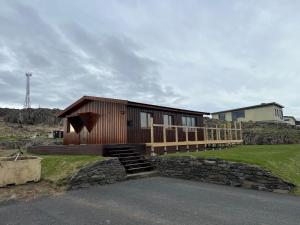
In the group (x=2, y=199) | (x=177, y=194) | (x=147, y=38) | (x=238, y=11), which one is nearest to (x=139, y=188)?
(x=177, y=194)

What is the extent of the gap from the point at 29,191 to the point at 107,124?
7.80 meters

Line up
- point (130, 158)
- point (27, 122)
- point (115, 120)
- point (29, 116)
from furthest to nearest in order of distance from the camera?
point (29, 116)
point (27, 122)
point (115, 120)
point (130, 158)

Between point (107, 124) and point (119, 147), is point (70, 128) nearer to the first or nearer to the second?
point (107, 124)

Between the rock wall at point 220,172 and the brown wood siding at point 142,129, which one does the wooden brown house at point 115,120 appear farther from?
the rock wall at point 220,172

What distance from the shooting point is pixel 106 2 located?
15344 millimetres

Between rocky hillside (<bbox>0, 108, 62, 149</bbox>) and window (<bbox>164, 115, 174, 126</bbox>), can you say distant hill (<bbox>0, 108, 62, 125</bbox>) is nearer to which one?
A: rocky hillside (<bbox>0, 108, 62, 149</bbox>)

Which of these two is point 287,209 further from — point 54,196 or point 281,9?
point 281,9

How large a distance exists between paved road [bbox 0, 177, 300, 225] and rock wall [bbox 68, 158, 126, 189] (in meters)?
0.58

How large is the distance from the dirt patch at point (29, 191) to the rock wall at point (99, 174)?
0.62 metres

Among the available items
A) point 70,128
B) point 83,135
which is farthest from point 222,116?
point 83,135

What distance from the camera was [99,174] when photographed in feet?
33.8

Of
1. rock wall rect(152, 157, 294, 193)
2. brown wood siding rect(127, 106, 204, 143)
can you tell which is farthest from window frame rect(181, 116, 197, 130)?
rock wall rect(152, 157, 294, 193)

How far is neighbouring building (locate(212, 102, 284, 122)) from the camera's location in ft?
126

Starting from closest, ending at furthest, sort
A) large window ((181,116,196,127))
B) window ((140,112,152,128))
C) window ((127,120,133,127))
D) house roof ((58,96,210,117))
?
house roof ((58,96,210,117)) → window ((127,120,133,127)) → window ((140,112,152,128)) → large window ((181,116,196,127))
